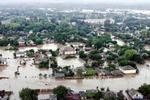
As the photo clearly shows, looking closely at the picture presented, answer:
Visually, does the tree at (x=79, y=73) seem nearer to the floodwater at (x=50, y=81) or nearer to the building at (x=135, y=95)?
the floodwater at (x=50, y=81)

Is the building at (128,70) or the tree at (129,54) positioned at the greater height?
the tree at (129,54)

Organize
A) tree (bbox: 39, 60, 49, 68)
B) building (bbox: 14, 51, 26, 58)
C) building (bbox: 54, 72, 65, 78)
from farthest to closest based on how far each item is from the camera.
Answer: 1. building (bbox: 14, 51, 26, 58)
2. tree (bbox: 39, 60, 49, 68)
3. building (bbox: 54, 72, 65, 78)

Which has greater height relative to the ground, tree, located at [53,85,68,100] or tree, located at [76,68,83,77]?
tree, located at [53,85,68,100]

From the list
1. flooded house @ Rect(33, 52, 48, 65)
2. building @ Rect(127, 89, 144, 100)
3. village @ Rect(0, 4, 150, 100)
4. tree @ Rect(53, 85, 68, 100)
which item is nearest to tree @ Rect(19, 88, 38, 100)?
village @ Rect(0, 4, 150, 100)

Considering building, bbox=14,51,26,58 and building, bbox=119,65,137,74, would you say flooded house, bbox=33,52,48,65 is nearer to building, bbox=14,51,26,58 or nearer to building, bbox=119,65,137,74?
building, bbox=14,51,26,58

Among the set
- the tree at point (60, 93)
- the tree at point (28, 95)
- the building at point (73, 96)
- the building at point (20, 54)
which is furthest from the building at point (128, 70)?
the building at point (20, 54)

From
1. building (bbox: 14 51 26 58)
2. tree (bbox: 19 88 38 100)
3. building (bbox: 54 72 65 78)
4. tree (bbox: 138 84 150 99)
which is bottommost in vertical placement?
building (bbox: 14 51 26 58)

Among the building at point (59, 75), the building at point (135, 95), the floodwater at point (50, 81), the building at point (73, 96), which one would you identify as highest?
the building at point (135, 95)

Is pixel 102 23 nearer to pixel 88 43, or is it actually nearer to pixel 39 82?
pixel 88 43

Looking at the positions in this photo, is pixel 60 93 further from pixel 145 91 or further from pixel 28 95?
pixel 145 91

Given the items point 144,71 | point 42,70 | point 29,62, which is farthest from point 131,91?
point 29,62

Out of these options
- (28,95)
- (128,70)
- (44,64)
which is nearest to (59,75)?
(44,64)
